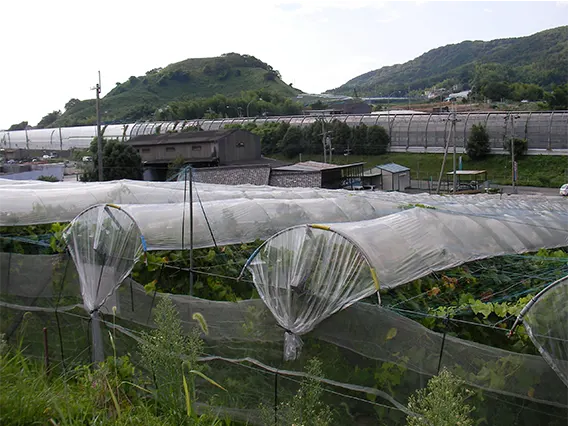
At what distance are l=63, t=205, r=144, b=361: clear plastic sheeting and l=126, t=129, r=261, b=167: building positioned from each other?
85.4 feet

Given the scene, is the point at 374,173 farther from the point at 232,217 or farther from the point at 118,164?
the point at 232,217

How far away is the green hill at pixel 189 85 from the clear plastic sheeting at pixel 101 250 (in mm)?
82477

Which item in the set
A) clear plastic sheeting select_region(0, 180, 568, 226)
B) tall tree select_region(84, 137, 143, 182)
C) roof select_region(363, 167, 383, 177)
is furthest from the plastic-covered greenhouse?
roof select_region(363, 167, 383, 177)

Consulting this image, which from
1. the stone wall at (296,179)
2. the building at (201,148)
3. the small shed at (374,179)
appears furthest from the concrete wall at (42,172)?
the small shed at (374,179)

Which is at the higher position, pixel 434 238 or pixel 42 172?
pixel 434 238

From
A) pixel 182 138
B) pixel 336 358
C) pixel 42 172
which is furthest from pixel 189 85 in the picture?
pixel 336 358

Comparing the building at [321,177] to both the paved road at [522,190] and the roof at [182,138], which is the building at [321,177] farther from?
the roof at [182,138]

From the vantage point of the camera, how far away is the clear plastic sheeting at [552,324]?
4.25m

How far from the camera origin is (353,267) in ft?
18.5

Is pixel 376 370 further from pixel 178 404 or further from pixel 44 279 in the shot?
pixel 44 279

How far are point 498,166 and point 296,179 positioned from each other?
15.5 meters

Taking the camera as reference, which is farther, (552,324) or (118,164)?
(118,164)

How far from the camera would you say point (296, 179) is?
2728cm

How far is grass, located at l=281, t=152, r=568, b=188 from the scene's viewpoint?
33812 millimetres
